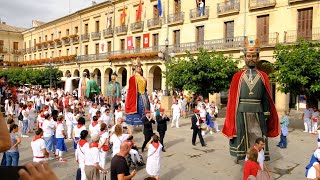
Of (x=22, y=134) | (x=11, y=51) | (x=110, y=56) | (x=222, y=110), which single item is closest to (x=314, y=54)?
(x=222, y=110)

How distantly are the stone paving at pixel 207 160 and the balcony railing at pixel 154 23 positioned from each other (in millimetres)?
17792

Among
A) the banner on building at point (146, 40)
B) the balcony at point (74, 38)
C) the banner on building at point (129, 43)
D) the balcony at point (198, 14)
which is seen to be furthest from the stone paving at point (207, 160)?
the balcony at point (74, 38)

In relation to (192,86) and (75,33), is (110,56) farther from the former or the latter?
(192,86)

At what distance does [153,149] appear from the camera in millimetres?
6137

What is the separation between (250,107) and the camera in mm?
5703

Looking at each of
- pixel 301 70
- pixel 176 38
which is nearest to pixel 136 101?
pixel 301 70

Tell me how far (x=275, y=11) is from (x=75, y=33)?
27567mm

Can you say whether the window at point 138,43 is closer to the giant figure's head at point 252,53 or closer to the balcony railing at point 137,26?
the balcony railing at point 137,26

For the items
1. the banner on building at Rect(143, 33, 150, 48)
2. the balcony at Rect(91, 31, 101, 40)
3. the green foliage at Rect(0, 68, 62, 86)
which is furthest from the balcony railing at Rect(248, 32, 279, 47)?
the green foliage at Rect(0, 68, 62, 86)

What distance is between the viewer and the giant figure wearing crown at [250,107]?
5.70 m

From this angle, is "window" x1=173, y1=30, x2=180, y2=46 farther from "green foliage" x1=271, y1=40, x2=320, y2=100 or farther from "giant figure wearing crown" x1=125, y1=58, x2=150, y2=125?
"giant figure wearing crown" x1=125, y1=58, x2=150, y2=125

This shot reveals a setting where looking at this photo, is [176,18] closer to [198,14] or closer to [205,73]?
[198,14]

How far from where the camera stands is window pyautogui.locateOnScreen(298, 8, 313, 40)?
18.4 meters

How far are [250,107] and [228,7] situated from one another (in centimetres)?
1819
